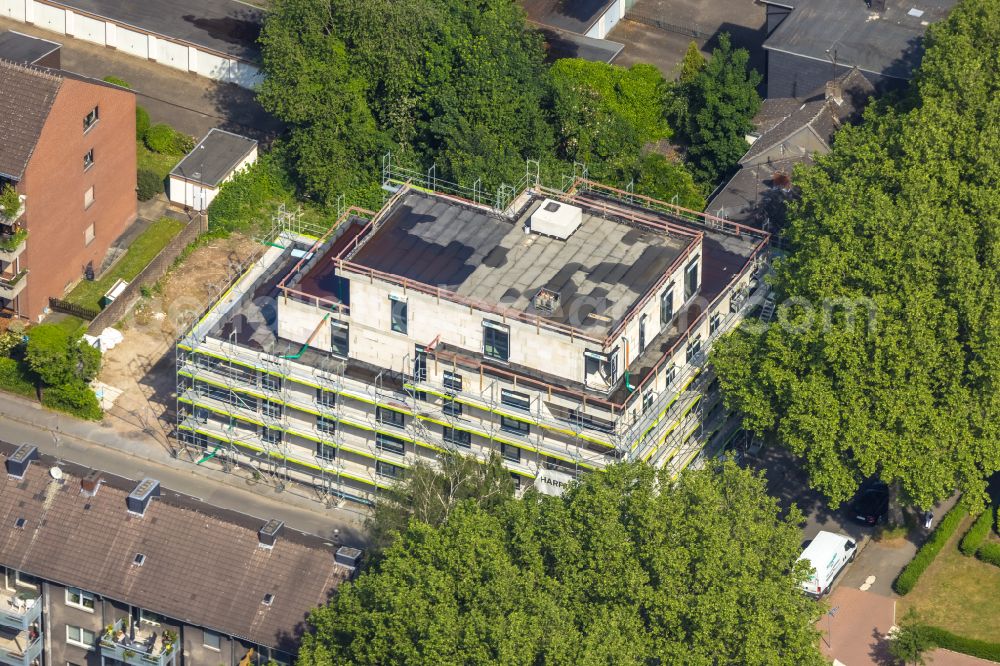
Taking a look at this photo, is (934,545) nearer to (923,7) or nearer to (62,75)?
(923,7)

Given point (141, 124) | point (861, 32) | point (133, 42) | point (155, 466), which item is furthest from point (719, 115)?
point (155, 466)

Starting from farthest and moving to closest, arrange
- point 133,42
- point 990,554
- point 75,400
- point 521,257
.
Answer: point 133,42 → point 75,400 → point 990,554 → point 521,257

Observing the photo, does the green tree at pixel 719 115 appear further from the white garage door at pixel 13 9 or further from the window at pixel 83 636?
the window at pixel 83 636

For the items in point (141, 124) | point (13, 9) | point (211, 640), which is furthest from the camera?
point (13, 9)

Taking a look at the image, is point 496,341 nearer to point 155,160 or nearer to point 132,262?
point 132,262

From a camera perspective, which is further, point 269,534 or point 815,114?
point 815,114
